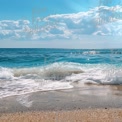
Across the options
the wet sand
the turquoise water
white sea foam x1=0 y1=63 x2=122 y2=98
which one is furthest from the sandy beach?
the turquoise water

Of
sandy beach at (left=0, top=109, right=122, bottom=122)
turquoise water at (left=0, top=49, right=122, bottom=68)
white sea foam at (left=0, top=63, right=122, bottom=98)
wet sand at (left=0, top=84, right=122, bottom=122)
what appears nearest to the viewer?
sandy beach at (left=0, top=109, right=122, bottom=122)

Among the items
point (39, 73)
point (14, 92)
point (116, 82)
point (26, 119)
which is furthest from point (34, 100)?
point (39, 73)

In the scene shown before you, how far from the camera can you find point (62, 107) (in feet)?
23.2

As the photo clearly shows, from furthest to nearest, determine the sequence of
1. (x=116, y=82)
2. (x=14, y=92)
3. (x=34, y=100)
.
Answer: (x=116, y=82), (x=14, y=92), (x=34, y=100)

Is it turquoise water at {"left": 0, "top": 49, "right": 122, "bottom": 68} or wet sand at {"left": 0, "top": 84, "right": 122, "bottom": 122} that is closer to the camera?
wet sand at {"left": 0, "top": 84, "right": 122, "bottom": 122}

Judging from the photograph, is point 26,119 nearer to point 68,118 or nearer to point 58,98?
point 68,118

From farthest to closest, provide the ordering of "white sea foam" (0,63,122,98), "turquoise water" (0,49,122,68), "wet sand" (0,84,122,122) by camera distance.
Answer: "turquoise water" (0,49,122,68), "white sea foam" (0,63,122,98), "wet sand" (0,84,122,122)

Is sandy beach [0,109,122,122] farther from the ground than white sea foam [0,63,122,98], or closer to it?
farther from the ground

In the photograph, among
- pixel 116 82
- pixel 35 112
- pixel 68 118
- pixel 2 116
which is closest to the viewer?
pixel 68 118

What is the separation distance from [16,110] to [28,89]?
112 inches

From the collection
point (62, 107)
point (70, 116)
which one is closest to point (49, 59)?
point (62, 107)

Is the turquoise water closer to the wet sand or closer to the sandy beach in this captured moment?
the wet sand

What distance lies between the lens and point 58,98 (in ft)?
26.8

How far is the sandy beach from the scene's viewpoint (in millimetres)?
5660
